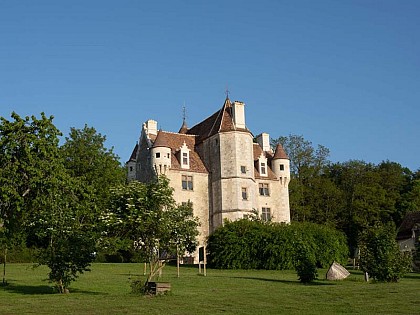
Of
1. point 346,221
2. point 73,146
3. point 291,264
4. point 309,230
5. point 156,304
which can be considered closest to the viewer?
point 156,304

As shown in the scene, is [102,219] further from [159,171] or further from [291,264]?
[159,171]

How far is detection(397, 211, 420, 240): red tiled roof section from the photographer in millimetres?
56688

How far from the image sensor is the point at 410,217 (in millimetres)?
58344

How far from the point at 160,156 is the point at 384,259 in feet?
98.8

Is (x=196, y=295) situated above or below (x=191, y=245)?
Answer: below

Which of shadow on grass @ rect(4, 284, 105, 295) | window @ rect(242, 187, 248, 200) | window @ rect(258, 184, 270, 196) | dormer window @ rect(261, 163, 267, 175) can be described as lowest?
shadow on grass @ rect(4, 284, 105, 295)

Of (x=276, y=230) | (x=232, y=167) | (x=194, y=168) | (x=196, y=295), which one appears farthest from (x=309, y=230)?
(x=196, y=295)

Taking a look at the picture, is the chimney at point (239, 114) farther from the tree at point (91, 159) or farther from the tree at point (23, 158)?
the tree at point (23, 158)

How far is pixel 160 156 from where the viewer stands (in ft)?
171

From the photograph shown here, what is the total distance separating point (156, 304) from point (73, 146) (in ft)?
136

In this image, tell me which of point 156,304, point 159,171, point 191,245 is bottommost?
point 156,304

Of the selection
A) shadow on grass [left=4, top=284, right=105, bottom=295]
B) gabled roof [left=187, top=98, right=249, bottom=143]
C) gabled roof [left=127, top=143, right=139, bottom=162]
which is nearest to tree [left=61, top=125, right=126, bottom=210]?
gabled roof [left=127, top=143, right=139, bottom=162]

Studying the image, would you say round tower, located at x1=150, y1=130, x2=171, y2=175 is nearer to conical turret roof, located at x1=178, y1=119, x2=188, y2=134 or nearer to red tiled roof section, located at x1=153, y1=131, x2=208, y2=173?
red tiled roof section, located at x1=153, y1=131, x2=208, y2=173

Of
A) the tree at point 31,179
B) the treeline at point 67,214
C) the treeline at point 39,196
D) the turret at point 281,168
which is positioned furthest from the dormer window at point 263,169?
the tree at point 31,179
